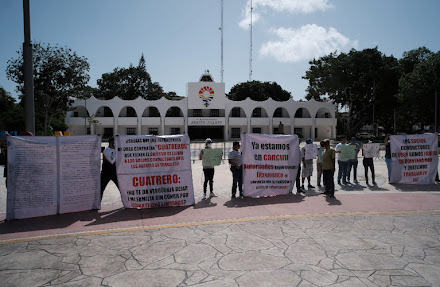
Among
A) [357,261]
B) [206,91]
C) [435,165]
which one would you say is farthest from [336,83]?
[357,261]

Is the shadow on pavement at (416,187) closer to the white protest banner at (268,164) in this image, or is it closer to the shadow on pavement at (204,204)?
the white protest banner at (268,164)

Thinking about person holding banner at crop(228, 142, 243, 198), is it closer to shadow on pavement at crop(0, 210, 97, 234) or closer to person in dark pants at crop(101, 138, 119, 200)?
person in dark pants at crop(101, 138, 119, 200)

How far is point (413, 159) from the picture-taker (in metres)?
9.68

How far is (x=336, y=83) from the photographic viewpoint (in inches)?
1521

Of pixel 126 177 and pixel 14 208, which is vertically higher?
pixel 126 177

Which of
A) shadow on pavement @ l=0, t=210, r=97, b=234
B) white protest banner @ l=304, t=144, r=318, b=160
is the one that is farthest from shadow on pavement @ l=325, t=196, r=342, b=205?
shadow on pavement @ l=0, t=210, r=97, b=234

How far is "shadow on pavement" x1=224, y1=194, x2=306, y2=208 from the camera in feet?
23.2

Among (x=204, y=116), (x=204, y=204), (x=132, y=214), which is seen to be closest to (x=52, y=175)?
(x=132, y=214)

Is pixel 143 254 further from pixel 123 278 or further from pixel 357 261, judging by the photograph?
pixel 357 261

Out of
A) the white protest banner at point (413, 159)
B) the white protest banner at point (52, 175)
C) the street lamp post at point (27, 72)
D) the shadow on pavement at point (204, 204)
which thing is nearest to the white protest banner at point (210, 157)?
the shadow on pavement at point (204, 204)

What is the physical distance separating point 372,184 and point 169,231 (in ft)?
24.6

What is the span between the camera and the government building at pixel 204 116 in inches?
1654

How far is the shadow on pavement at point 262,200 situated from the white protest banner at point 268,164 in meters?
0.22

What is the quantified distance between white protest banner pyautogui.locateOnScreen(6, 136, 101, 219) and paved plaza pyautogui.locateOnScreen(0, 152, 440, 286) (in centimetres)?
29
